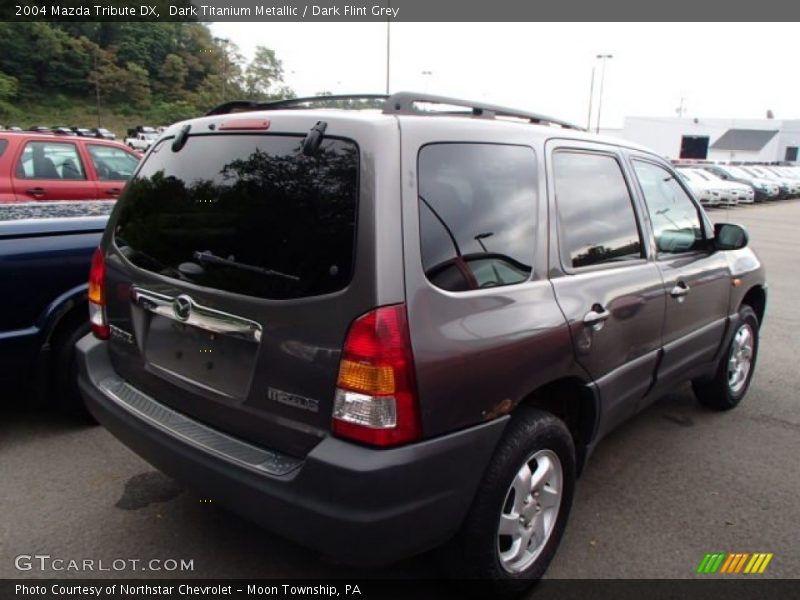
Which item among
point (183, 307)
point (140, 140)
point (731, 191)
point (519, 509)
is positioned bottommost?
point (731, 191)

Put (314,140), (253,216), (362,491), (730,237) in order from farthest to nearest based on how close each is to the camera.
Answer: (730,237)
(253,216)
(314,140)
(362,491)

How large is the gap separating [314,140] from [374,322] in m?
0.65

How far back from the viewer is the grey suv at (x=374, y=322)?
6.07ft

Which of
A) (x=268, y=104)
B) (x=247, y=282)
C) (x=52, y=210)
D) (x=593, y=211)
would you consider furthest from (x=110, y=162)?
(x=593, y=211)

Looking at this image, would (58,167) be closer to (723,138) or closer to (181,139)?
(181,139)

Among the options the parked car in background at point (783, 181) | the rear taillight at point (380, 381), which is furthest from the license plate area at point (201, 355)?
the parked car in background at point (783, 181)

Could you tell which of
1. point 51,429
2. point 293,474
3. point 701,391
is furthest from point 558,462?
point 51,429

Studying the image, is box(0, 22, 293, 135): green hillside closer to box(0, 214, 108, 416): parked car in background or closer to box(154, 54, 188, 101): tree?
box(154, 54, 188, 101): tree

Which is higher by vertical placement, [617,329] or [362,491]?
[617,329]

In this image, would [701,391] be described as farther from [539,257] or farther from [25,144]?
[25,144]

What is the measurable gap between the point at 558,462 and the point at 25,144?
8.13m

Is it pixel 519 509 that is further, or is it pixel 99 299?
pixel 99 299

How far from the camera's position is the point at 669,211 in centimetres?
345

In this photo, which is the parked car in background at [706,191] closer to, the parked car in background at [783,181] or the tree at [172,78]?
the parked car in background at [783,181]
